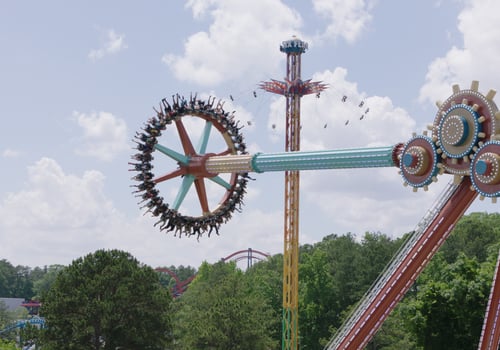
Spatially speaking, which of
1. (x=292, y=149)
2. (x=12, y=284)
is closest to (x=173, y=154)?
(x=292, y=149)

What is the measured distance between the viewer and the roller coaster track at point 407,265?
1814cm

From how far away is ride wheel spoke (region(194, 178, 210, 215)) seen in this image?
2608cm

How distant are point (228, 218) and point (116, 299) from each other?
10.2 meters

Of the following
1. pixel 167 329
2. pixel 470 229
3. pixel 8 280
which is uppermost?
pixel 8 280

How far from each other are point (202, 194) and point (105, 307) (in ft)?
34.8

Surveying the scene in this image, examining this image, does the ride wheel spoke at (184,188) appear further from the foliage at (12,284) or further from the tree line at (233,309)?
the foliage at (12,284)

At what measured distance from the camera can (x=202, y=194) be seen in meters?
26.4

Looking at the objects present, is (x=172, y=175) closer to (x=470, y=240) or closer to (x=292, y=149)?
(x=292, y=149)

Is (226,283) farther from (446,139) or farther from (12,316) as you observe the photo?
(12,316)

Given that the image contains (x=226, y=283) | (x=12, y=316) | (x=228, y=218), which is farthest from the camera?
(x=12, y=316)

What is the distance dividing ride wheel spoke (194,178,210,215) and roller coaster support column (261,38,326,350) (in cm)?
594

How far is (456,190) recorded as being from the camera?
18234mm

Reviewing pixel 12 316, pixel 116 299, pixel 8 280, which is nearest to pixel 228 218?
pixel 116 299

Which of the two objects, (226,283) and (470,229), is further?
(470,229)
